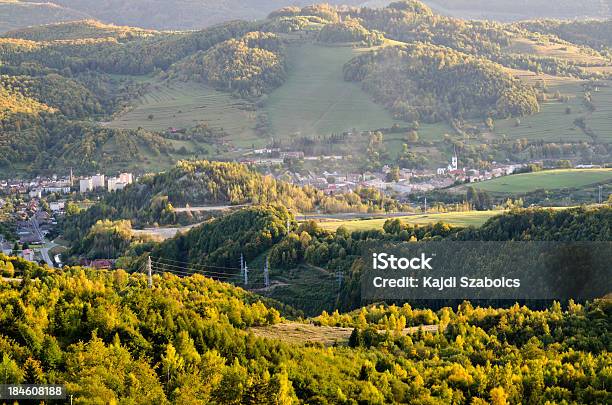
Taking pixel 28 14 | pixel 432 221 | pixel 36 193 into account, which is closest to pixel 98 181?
pixel 36 193

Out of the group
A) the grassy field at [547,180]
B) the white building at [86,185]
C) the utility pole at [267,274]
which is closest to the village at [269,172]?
the white building at [86,185]

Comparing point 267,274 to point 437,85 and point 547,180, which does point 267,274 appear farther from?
point 437,85

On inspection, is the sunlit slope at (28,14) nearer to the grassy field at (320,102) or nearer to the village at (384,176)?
the grassy field at (320,102)

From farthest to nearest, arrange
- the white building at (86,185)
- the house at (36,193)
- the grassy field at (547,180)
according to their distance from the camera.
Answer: the white building at (86,185) < the house at (36,193) < the grassy field at (547,180)

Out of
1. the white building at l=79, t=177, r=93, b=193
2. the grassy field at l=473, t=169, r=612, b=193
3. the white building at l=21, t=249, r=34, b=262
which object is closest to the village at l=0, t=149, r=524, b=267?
the white building at l=79, t=177, r=93, b=193

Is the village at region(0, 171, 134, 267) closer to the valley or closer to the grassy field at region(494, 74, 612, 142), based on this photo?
the valley

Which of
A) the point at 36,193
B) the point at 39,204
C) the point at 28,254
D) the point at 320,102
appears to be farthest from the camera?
the point at 320,102

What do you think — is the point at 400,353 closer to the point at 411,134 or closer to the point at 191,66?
the point at 411,134
